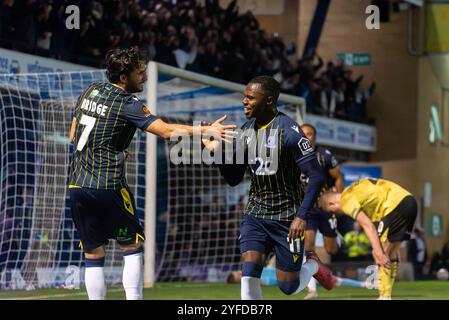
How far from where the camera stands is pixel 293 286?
8367 mm

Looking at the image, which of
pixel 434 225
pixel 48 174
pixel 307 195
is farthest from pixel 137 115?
pixel 434 225

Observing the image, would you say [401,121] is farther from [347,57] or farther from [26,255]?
[26,255]

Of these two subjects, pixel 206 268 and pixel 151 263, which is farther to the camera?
pixel 206 268

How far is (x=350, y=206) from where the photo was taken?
1151cm

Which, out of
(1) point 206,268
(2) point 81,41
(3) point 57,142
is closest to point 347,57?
(1) point 206,268

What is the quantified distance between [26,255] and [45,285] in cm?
45

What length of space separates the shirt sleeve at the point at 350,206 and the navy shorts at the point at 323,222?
1.52m

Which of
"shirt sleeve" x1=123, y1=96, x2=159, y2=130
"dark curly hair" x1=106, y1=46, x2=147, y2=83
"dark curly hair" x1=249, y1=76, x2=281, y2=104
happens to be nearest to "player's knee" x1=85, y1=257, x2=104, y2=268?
"shirt sleeve" x1=123, y1=96, x2=159, y2=130

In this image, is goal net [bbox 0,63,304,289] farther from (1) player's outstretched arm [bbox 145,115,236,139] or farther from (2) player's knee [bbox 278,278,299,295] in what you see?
(1) player's outstretched arm [bbox 145,115,236,139]

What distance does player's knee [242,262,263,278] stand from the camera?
26.0 ft

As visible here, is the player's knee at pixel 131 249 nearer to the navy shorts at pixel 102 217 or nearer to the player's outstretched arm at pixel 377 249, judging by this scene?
the navy shorts at pixel 102 217

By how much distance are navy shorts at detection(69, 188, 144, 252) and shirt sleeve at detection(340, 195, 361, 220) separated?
3.94 m

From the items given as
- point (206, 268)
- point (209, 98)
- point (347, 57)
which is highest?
point (347, 57)

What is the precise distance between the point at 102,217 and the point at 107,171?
32 cm
